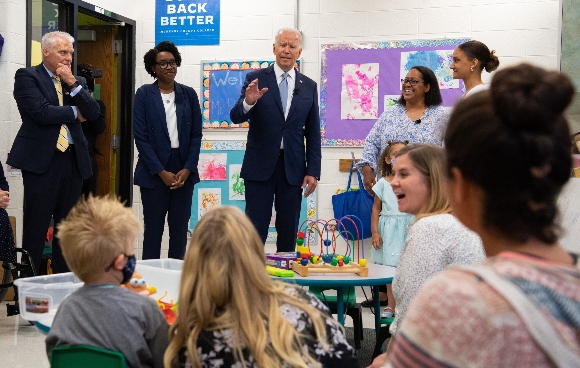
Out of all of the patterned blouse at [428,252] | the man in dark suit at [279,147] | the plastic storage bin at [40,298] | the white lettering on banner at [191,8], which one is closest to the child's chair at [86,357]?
the plastic storage bin at [40,298]

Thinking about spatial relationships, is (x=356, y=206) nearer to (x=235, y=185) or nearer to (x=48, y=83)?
(x=235, y=185)

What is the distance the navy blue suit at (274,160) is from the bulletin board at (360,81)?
63.7 inches

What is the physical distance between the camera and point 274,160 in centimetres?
476

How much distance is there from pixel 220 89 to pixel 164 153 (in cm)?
171

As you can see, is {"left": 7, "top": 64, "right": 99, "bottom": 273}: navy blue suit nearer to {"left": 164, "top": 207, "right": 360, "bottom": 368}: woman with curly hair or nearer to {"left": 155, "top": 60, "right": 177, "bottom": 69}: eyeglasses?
{"left": 155, "top": 60, "right": 177, "bottom": 69}: eyeglasses

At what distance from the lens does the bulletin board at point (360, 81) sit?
6.30 m

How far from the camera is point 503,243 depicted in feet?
3.00

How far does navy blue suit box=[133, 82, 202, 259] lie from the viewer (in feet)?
16.7

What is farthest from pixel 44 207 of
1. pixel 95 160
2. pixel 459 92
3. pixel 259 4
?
pixel 459 92

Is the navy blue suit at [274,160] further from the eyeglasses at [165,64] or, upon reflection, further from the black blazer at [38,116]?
the black blazer at [38,116]

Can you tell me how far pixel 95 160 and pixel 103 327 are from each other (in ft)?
17.7

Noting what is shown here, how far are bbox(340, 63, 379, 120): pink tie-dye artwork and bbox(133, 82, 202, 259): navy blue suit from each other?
1669 millimetres

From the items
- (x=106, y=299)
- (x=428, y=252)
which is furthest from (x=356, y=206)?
(x=106, y=299)

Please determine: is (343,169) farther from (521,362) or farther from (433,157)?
(521,362)
